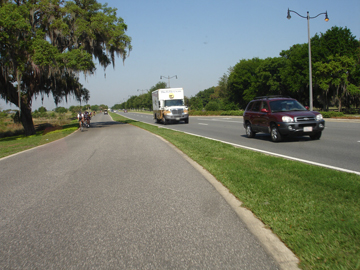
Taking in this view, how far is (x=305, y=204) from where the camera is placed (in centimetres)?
462

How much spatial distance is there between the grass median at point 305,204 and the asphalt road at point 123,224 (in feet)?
1.25

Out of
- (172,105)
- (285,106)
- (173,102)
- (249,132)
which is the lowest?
(249,132)

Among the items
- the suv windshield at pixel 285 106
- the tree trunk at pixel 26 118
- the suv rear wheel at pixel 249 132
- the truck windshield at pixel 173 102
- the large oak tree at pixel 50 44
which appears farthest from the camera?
the truck windshield at pixel 173 102

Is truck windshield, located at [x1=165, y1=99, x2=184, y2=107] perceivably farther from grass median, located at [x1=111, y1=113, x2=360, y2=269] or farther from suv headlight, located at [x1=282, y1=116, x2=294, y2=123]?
grass median, located at [x1=111, y1=113, x2=360, y2=269]

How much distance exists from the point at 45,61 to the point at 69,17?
6550 mm

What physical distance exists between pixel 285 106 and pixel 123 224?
1095 centimetres

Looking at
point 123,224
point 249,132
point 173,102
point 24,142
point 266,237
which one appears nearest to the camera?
point 266,237

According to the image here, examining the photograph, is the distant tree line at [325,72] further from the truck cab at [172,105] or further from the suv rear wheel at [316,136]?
the suv rear wheel at [316,136]

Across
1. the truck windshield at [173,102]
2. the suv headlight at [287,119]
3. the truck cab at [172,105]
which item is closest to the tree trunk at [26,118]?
the truck cab at [172,105]

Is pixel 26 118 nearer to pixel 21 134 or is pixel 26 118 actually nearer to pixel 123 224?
pixel 21 134

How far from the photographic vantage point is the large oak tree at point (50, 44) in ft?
77.2

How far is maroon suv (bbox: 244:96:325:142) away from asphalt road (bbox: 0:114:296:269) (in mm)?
6310

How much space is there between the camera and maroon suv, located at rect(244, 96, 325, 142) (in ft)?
40.7

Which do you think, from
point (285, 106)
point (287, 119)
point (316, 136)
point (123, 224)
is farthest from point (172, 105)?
point (123, 224)
